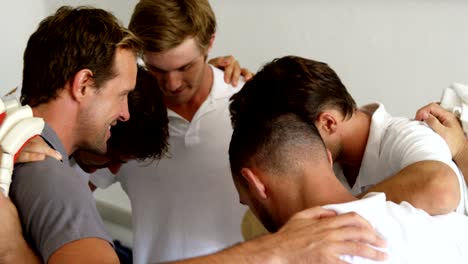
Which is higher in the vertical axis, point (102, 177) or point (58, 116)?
point (58, 116)

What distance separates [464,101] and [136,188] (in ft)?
3.15

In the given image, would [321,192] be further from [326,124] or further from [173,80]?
[173,80]

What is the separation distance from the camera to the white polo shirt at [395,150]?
4.37 ft

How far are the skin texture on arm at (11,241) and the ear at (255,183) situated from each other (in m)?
0.42

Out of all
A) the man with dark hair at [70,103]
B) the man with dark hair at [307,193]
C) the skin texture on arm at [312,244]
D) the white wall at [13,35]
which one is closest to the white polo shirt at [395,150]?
the man with dark hair at [307,193]

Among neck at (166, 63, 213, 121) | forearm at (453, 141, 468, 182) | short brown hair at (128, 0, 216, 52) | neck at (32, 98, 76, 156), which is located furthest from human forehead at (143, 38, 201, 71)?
forearm at (453, 141, 468, 182)

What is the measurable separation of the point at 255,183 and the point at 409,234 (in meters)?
0.31

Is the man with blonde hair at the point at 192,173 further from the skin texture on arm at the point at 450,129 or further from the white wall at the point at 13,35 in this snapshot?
the white wall at the point at 13,35

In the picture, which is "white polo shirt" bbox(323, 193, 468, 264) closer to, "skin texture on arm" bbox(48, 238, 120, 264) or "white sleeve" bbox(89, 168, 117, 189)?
"skin texture on arm" bbox(48, 238, 120, 264)

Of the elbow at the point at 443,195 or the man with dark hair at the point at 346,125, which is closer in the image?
the elbow at the point at 443,195

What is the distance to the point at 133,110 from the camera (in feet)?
5.59

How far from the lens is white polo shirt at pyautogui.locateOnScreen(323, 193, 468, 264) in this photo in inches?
39.8

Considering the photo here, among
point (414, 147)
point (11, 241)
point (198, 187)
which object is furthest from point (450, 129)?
point (11, 241)

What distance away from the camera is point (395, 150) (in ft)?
4.55
